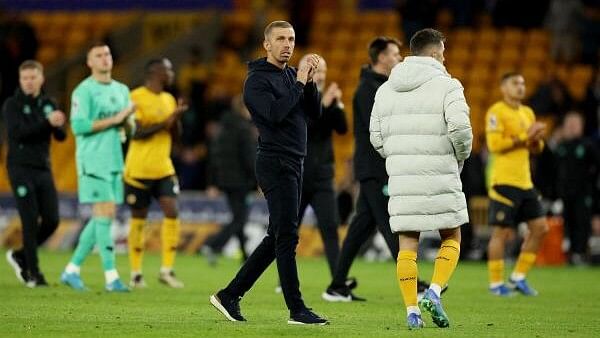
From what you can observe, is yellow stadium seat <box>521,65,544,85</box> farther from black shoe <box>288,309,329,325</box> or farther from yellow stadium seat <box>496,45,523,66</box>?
black shoe <box>288,309,329,325</box>

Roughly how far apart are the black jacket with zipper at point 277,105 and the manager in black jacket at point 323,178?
3296mm

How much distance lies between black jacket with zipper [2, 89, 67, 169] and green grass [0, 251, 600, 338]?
4.45 feet

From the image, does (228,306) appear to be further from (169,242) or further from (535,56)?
(535,56)

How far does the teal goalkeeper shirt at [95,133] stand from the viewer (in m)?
14.8

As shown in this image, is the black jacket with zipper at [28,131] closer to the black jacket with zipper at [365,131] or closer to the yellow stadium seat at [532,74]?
the black jacket with zipper at [365,131]

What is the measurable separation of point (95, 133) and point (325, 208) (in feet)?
8.11

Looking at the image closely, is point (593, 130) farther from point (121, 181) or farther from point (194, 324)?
point (194, 324)

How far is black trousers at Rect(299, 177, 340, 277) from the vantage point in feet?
48.1

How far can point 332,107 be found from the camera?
47.1ft

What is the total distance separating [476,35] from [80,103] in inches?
532

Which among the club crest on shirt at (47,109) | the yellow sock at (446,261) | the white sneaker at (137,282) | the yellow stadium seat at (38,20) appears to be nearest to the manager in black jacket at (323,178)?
the white sneaker at (137,282)

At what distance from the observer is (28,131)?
15.2m

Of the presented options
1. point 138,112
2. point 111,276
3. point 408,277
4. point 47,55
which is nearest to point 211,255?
point 138,112

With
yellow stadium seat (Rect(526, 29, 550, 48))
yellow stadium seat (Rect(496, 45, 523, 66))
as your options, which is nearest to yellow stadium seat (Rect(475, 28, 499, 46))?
yellow stadium seat (Rect(496, 45, 523, 66))
